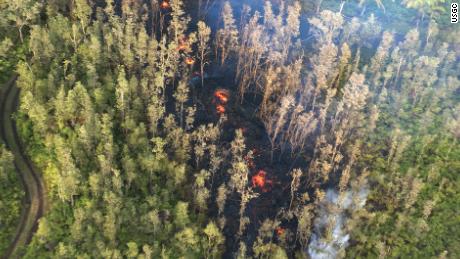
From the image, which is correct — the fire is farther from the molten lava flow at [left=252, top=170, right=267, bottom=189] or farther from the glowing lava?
the glowing lava

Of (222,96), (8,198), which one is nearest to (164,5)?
(222,96)

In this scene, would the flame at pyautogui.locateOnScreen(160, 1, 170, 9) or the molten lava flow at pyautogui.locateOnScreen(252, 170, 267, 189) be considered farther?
the flame at pyautogui.locateOnScreen(160, 1, 170, 9)

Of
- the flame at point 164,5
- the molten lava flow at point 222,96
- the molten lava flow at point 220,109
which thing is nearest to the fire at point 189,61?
the molten lava flow at point 222,96

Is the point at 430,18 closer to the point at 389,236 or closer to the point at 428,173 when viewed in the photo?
the point at 428,173

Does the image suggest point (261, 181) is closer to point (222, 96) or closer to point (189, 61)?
point (222, 96)

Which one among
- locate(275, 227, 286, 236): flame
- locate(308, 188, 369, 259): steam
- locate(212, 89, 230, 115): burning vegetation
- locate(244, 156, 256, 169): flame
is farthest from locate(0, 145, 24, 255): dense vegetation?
locate(308, 188, 369, 259): steam

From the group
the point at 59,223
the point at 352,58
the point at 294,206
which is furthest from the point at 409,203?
the point at 59,223
